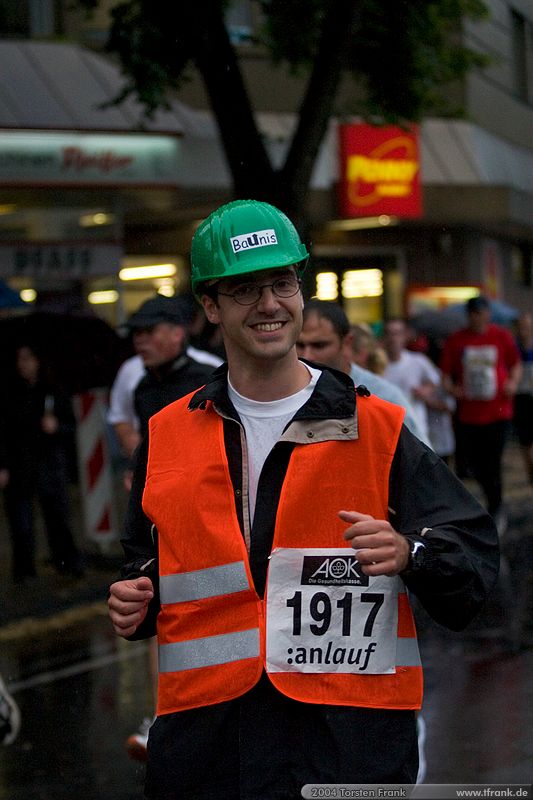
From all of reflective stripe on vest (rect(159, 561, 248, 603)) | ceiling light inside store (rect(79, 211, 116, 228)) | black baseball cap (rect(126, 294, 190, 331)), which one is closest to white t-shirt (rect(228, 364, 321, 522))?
reflective stripe on vest (rect(159, 561, 248, 603))

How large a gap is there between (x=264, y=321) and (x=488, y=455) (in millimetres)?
10525

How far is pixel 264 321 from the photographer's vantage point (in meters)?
3.39

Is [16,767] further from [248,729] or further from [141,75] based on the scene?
[141,75]

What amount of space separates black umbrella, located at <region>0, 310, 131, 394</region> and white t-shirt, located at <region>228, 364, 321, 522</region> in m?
9.70

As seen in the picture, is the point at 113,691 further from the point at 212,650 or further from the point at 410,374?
the point at 410,374

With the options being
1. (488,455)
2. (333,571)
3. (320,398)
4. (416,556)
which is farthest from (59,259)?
(416,556)

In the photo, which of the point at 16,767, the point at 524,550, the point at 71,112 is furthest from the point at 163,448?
the point at 71,112

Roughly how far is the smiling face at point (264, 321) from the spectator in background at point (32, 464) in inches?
336

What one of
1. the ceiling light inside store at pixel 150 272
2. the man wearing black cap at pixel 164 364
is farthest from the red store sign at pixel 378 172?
the man wearing black cap at pixel 164 364

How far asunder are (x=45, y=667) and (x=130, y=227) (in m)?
13.9

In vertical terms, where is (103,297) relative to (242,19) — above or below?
below

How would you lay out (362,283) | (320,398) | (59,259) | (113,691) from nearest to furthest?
(320,398), (113,691), (59,259), (362,283)

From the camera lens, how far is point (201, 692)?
329cm

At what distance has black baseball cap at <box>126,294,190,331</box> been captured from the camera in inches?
288
